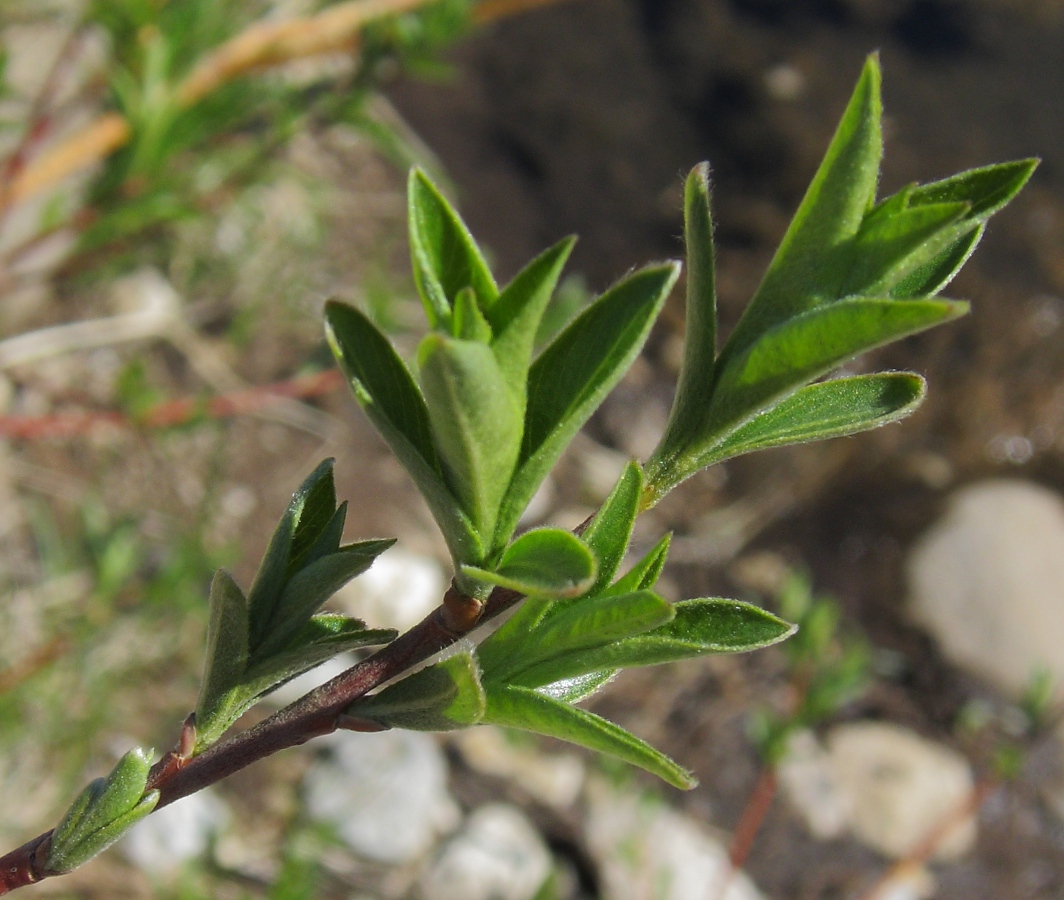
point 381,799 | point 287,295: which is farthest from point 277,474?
point 381,799

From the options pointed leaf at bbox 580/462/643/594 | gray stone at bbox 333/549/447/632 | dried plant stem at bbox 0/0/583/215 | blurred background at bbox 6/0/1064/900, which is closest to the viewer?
pointed leaf at bbox 580/462/643/594

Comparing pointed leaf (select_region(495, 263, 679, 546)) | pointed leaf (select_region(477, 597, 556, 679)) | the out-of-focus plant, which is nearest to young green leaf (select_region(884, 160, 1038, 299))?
pointed leaf (select_region(495, 263, 679, 546))

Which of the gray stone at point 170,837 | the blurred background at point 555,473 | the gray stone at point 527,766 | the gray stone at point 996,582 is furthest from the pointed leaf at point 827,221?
the gray stone at point 996,582

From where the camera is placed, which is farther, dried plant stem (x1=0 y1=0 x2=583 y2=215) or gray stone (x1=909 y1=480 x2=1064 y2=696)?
gray stone (x1=909 y1=480 x2=1064 y2=696)

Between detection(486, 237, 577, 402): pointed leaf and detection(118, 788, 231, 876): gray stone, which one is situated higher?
detection(486, 237, 577, 402): pointed leaf

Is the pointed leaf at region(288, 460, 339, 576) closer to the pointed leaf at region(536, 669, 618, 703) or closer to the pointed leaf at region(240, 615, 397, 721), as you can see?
the pointed leaf at region(240, 615, 397, 721)

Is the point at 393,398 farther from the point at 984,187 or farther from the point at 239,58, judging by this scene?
the point at 239,58
